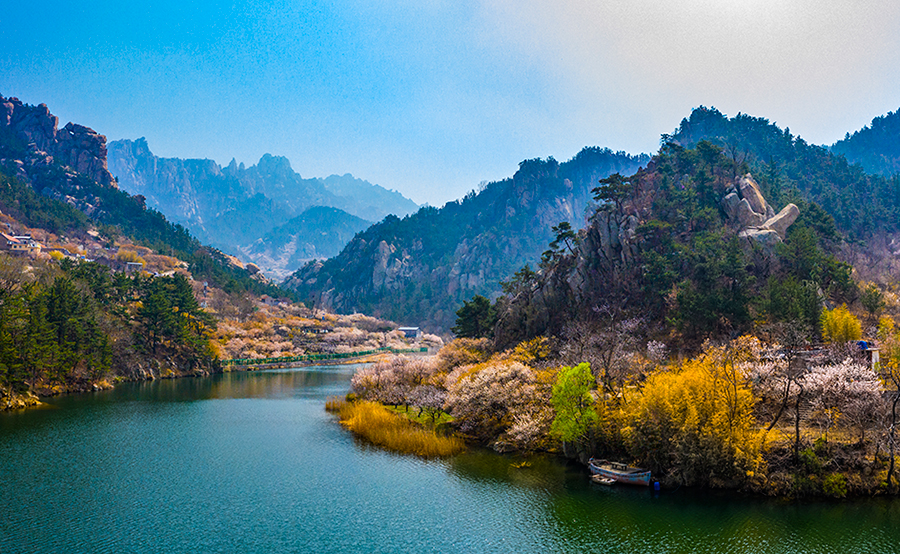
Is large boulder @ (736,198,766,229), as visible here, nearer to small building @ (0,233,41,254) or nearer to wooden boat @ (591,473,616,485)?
wooden boat @ (591,473,616,485)

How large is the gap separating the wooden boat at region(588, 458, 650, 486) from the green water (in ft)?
2.49

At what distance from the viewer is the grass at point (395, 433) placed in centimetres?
4891

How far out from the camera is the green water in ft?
95.5

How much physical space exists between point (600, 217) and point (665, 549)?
66034 mm

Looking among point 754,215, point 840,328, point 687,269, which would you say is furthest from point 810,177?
point 840,328

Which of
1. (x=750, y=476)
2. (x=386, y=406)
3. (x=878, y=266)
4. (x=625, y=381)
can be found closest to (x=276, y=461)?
(x=386, y=406)

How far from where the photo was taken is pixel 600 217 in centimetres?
8806

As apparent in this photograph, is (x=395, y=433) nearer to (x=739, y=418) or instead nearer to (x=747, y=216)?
(x=739, y=418)

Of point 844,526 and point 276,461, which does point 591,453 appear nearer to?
point 844,526

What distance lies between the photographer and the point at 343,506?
35.1 metres

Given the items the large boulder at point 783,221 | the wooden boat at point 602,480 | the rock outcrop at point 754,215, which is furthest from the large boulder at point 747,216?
the wooden boat at point 602,480

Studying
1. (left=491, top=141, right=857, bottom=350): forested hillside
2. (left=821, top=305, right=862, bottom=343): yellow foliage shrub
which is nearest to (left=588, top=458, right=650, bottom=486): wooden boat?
(left=491, top=141, right=857, bottom=350): forested hillside

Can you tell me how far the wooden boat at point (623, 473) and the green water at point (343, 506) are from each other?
760 millimetres

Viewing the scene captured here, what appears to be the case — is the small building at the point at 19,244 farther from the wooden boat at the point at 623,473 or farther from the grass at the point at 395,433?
the wooden boat at the point at 623,473
